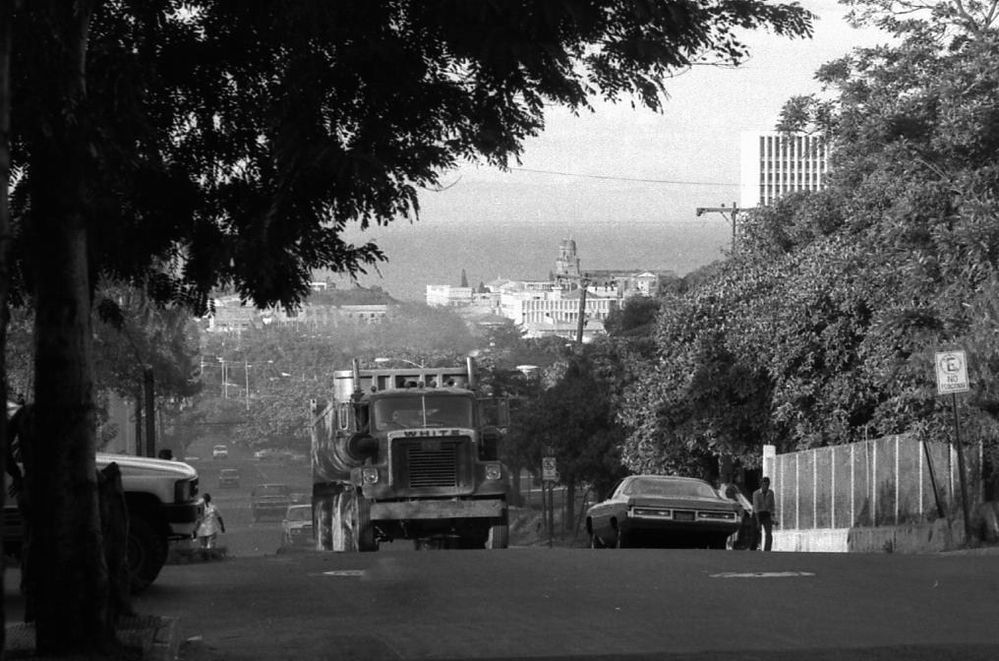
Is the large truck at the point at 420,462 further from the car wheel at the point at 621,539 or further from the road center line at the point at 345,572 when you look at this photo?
the road center line at the point at 345,572

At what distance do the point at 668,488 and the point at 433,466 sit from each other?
15.0 feet

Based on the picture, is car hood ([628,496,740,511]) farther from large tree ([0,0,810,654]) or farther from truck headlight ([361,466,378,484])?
large tree ([0,0,810,654])

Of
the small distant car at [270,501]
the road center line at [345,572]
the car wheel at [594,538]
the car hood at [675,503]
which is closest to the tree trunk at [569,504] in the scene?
the small distant car at [270,501]

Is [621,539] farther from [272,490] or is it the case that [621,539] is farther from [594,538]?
[272,490]

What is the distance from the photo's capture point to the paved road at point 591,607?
35.6ft

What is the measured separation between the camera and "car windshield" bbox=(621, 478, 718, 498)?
84.5ft

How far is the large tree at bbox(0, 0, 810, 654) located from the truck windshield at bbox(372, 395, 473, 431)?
1588 centimetres

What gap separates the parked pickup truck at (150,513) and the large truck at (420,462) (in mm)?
12417

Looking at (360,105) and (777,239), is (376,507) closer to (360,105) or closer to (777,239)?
(360,105)

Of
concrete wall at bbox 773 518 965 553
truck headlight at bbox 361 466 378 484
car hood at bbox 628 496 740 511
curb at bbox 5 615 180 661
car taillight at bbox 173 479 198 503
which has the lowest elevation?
concrete wall at bbox 773 518 965 553

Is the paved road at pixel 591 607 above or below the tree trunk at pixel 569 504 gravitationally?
above

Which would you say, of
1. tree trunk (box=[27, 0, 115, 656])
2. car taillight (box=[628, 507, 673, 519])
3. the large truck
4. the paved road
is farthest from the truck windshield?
tree trunk (box=[27, 0, 115, 656])

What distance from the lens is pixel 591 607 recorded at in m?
13.4

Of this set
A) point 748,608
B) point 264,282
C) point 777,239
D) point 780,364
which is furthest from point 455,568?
point 777,239
